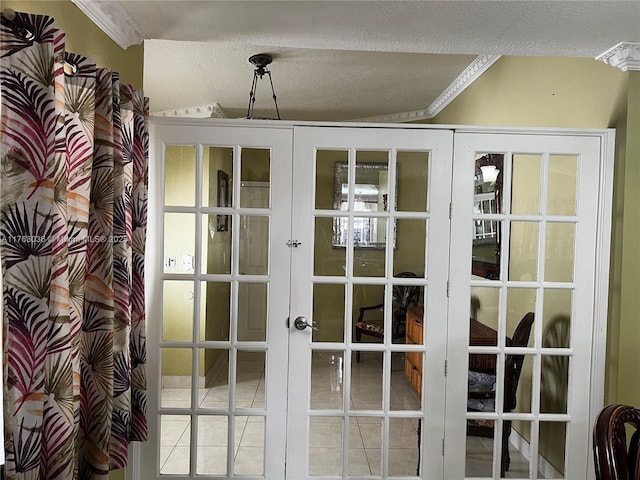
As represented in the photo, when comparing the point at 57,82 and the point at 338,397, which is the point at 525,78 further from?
the point at 57,82

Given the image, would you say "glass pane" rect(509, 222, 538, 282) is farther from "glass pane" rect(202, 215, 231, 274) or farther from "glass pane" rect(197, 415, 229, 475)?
"glass pane" rect(197, 415, 229, 475)

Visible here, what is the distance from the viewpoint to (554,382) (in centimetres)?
244

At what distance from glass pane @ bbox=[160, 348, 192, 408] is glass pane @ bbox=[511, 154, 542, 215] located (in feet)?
5.90

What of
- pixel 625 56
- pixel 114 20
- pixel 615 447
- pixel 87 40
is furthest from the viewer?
→ pixel 625 56

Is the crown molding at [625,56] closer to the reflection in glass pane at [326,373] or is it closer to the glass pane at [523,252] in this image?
the glass pane at [523,252]

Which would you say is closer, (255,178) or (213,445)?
(255,178)

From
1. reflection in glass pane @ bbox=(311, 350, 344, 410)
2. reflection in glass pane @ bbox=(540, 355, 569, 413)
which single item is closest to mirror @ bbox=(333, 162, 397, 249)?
reflection in glass pane @ bbox=(311, 350, 344, 410)

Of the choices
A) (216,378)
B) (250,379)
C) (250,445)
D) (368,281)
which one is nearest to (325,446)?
(250,445)

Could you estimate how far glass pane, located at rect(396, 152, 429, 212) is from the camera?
232cm

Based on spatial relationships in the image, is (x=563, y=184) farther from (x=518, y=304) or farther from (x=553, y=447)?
(x=553, y=447)

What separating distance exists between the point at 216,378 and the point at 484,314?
4.54ft

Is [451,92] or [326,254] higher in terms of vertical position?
[451,92]

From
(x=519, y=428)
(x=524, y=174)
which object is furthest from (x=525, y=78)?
(x=519, y=428)

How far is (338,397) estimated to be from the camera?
2.38 m
